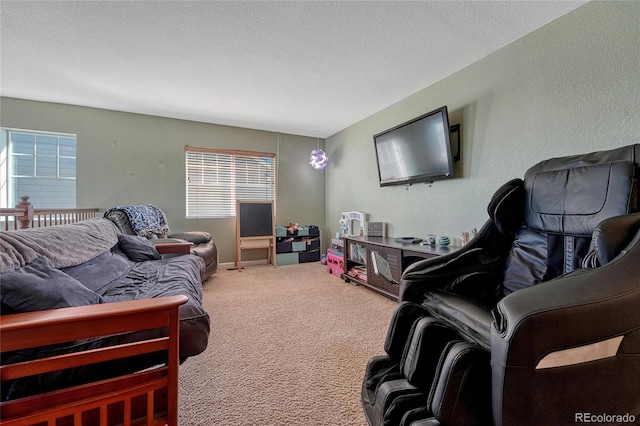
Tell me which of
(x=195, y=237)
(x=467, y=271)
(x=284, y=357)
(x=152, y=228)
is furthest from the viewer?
(x=195, y=237)

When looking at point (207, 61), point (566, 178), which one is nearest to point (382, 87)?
point (207, 61)

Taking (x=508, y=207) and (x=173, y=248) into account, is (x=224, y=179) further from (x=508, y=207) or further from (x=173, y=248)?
(x=508, y=207)

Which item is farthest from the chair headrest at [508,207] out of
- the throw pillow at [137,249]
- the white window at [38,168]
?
the white window at [38,168]

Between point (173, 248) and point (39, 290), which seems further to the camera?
point (173, 248)

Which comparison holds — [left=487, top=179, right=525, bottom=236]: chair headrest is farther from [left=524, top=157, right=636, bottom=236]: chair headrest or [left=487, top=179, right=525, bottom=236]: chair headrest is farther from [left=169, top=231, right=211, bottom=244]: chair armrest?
[left=169, top=231, right=211, bottom=244]: chair armrest

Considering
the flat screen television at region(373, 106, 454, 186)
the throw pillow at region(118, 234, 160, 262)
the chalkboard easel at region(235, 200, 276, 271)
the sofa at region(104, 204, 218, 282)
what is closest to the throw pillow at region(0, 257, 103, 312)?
the throw pillow at region(118, 234, 160, 262)

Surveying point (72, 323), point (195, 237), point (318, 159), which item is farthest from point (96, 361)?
point (318, 159)

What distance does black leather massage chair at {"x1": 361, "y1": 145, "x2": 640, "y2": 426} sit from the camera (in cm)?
76

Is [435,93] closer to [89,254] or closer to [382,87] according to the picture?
[382,87]

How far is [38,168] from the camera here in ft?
11.3

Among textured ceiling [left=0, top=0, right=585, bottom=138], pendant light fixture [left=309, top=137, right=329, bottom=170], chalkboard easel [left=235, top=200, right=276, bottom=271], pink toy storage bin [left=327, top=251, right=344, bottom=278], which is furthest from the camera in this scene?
pendant light fixture [left=309, top=137, right=329, bottom=170]

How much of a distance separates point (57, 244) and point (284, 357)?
5.04 ft

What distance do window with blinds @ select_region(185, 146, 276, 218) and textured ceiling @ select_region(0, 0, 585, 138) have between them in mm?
1052
